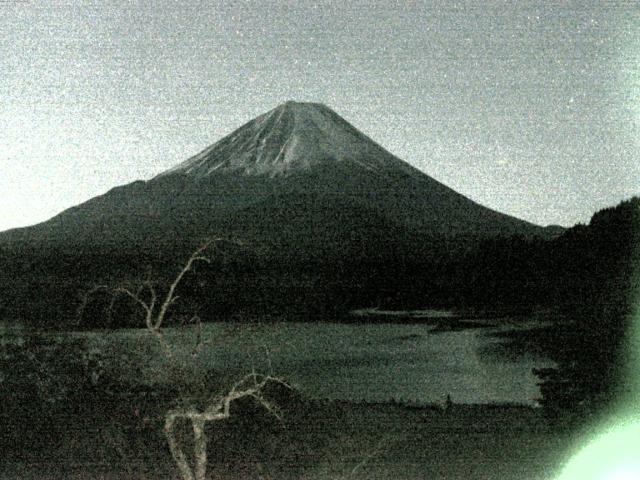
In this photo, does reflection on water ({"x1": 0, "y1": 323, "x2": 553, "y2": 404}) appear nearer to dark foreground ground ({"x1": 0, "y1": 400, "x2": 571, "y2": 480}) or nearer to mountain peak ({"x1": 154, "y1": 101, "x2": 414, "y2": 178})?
dark foreground ground ({"x1": 0, "y1": 400, "x2": 571, "y2": 480})

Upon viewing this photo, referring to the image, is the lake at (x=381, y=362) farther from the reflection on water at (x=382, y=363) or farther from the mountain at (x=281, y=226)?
the mountain at (x=281, y=226)

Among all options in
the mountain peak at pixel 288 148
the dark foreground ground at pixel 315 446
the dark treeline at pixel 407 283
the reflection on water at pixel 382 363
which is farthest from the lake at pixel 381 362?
the mountain peak at pixel 288 148

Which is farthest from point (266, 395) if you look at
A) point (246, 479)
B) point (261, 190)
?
point (261, 190)

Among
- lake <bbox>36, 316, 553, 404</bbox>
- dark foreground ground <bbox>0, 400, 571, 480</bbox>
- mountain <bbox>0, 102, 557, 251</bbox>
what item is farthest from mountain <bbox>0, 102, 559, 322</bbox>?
dark foreground ground <bbox>0, 400, 571, 480</bbox>

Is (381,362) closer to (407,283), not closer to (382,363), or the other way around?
(382,363)

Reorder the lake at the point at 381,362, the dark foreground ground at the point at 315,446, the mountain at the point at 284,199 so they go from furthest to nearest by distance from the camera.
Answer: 1. the mountain at the point at 284,199
2. the lake at the point at 381,362
3. the dark foreground ground at the point at 315,446

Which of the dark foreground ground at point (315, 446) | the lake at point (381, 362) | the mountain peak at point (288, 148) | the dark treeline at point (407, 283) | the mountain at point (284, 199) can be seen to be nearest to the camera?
the dark foreground ground at point (315, 446)
